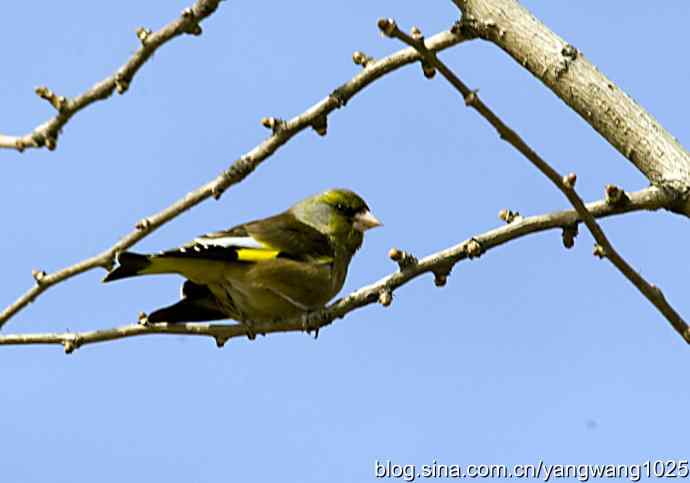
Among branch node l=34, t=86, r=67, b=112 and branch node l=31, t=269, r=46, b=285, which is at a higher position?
branch node l=34, t=86, r=67, b=112

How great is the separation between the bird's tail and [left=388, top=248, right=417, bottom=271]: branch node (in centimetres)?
162

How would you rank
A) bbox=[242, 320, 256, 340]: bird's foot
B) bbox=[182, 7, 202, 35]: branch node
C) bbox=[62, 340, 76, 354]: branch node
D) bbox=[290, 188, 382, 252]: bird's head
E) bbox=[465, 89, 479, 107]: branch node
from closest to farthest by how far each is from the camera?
bbox=[465, 89, 479, 107]: branch node
bbox=[182, 7, 202, 35]: branch node
bbox=[62, 340, 76, 354]: branch node
bbox=[242, 320, 256, 340]: bird's foot
bbox=[290, 188, 382, 252]: bird's head

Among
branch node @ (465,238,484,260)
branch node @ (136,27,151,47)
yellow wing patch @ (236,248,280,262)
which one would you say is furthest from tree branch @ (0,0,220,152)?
yellow wing patch @ (236,248,280,262)

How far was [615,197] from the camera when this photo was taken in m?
2.96

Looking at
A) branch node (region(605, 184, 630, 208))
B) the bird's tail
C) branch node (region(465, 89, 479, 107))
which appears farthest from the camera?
the bird's tail

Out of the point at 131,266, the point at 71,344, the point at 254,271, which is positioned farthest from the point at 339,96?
the point at 254,271

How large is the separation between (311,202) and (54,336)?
2667mm

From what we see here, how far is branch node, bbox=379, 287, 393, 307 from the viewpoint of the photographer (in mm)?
3189

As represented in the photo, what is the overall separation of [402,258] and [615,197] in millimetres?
662

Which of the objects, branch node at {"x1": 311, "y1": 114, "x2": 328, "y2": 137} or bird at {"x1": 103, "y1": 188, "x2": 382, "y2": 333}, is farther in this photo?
bird at {"x1": 103, "y1": 188, "x2": 382, "y2": 333}

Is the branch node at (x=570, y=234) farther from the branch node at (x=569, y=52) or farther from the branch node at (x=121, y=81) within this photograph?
the branch node at (x=121, y=81)

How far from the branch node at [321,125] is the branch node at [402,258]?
0.58 m

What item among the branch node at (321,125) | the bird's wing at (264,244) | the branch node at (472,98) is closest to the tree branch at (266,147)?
the branch node at (321,125)

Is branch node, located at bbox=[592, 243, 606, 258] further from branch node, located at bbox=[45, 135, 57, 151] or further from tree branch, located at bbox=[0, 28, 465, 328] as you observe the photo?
branch node, located at bbox=[45, 135, 57, 151]
